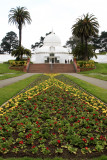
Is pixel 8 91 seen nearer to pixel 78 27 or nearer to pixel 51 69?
pixel 51 69

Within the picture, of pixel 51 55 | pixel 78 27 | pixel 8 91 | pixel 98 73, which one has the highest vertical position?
pixel 78 27

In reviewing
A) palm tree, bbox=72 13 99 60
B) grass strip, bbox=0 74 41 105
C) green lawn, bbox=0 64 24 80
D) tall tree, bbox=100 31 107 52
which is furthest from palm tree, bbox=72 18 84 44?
tall tree, bbox=100 31 107 52

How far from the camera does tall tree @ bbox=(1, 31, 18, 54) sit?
261ft

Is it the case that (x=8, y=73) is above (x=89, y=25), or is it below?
below

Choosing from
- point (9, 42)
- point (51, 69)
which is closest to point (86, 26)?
→ point (51, 69)

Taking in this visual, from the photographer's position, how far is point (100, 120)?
4.84 m

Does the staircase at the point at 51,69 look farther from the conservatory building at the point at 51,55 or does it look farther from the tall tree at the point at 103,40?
the tall tree at the point at 103,40

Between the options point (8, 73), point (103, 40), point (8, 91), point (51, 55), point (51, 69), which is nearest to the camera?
point (8, 91)

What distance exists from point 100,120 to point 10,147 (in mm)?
2665

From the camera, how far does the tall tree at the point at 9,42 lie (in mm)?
79562

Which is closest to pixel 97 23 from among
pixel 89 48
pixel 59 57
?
pixel 89 48

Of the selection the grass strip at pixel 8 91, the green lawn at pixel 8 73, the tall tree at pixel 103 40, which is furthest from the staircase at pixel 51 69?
the tall tree at pixel 103 40

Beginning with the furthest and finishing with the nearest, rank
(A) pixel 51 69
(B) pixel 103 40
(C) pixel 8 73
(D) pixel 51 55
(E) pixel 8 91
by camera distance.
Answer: (B) pixel 103 40
(D) pixel 51 55
(A) pixel 51 69
(C) pixel 8 73
(E) pixel 8 91

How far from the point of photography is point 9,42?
85438 mm
